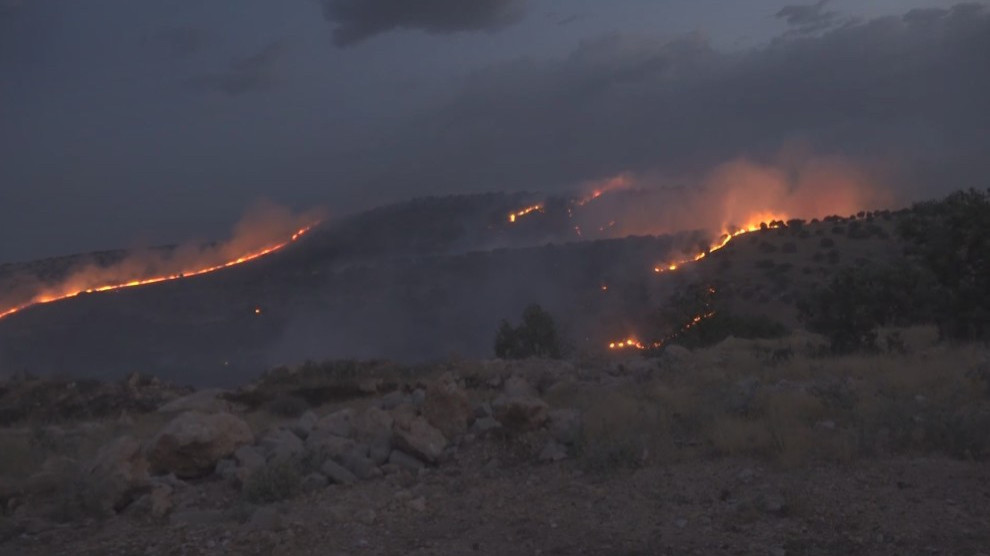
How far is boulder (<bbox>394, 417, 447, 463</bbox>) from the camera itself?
1268 cm

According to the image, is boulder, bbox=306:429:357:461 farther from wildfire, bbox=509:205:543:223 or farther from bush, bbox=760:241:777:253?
wildfire, bbox=509:205:543:223

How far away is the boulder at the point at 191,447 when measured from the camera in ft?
43.3

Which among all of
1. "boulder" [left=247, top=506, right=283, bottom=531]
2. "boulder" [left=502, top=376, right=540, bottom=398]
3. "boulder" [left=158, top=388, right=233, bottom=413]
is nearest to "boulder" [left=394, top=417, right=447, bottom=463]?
"boulder" [left=247, top=506, right=283, bottom=531]

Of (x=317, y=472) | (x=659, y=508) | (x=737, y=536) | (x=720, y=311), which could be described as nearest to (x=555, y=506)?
(x=659, y=508)

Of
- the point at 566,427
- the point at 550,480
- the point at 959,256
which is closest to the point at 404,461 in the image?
the point at 566,427

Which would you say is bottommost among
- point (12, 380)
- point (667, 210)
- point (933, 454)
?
point (933, 454)

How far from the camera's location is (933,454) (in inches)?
421

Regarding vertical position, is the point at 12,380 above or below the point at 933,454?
above

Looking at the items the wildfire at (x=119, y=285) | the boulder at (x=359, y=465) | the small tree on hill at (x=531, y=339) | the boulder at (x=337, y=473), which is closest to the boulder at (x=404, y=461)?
the boulder at (x=359, y=465)

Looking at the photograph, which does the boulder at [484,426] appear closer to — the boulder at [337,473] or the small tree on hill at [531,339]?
the boulder at [337,473]

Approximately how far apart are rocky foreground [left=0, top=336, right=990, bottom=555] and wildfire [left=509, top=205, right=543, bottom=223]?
5306 cm

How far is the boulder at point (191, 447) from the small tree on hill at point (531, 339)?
22.2m

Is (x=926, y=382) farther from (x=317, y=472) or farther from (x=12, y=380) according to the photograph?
(x=12, y=380)

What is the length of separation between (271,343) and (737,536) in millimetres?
42113
